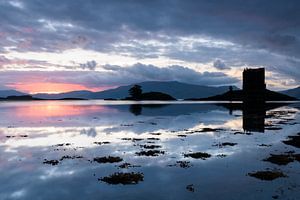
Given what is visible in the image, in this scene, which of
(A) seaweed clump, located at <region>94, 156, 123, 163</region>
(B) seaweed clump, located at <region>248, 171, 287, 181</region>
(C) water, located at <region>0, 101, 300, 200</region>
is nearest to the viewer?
(C) water, located at <region>0, 101, 300, 200</region>

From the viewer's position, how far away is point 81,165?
108 feet

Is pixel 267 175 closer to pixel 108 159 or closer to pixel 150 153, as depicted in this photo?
pixel 150 153

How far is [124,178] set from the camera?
2692 centimetres

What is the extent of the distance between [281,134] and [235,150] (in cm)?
2021

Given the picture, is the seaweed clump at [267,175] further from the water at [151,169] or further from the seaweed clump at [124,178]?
the seaweed clump at [124,178]

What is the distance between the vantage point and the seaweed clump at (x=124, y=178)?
2607 centimetres

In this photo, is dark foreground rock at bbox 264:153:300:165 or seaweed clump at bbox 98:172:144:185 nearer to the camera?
seaweed clump at bbox 98:172:144:185

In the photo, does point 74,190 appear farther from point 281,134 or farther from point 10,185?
point 281,134

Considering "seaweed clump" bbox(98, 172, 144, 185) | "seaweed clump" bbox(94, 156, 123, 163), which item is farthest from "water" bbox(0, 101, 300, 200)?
"seaweed clump" bbox(94, 156, 123, 163)

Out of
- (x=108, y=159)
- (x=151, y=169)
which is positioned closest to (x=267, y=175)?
(x=151, y=169)

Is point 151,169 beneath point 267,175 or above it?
beneath

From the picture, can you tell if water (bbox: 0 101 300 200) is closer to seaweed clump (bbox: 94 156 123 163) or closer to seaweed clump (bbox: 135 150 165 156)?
seaweed clump (bbox: 135 150 165 156)

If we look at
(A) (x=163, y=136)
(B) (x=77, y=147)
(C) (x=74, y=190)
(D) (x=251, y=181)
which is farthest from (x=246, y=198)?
(A) (x=163, y=136)

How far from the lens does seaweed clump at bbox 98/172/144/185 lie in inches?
1026
